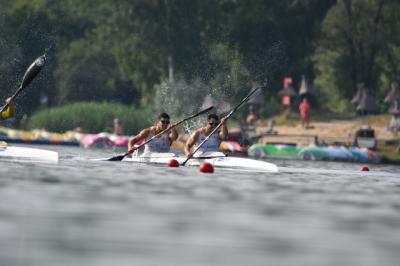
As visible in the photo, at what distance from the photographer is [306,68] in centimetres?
6694

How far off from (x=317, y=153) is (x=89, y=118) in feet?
63.8

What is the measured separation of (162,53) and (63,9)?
994 centimetres

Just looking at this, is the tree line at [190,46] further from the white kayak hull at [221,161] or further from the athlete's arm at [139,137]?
the white kayak hull at [221,161]

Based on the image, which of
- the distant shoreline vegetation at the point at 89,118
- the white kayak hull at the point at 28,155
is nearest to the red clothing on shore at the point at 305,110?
the distant shoreline vegetation at the point at 89,118

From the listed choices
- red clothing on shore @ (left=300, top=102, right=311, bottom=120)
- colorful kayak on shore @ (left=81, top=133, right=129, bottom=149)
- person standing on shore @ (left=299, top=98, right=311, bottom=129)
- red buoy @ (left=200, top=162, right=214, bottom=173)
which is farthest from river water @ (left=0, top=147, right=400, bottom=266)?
person standing on shore @ (left=299, top=98, right=311, bottom=129)

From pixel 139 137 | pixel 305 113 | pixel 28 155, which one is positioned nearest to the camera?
pixel 28 155

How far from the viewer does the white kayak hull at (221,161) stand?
26.8 metres

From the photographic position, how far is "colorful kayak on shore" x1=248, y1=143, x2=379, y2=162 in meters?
45.0

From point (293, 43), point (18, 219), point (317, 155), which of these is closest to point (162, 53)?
point (293, 43)

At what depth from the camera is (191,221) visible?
45.9 ft

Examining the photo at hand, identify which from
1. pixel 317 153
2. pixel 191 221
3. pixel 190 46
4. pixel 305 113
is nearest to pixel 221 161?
pixel 191 221

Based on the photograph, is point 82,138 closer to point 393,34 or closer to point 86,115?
point 86,115

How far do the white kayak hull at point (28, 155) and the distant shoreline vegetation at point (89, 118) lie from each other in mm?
29420

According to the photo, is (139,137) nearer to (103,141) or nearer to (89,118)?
(103,141)
